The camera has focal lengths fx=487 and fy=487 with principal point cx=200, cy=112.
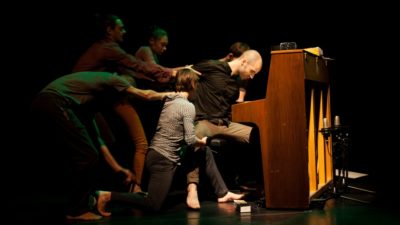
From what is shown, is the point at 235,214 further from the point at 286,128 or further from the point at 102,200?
the point at 102,200

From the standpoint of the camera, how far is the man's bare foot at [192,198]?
381 centimetres

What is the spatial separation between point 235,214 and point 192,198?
1.39 ft

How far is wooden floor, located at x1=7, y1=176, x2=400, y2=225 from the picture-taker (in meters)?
3.29

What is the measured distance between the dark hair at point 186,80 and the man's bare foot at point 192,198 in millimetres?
791

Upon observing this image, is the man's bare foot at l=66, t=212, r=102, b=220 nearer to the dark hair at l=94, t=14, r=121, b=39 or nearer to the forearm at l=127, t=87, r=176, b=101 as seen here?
the forearm at l=127, t=87, r=176, b=101

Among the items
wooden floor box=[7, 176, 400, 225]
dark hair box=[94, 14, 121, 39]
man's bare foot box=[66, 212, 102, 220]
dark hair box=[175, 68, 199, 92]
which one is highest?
dark hair box=[94, 14, 121, 39]

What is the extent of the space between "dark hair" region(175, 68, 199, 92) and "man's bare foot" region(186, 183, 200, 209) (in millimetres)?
791

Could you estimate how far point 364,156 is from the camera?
6.16 metres

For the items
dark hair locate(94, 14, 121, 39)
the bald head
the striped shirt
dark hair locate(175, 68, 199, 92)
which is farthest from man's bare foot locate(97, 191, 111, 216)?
the bald head

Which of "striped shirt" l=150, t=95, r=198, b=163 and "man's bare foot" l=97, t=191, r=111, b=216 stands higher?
"striped shirt" l=150, t=95, r=198, b=163

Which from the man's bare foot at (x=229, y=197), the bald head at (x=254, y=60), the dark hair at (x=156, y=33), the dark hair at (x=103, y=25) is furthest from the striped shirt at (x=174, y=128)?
the dark hair at (x=156, y=33)

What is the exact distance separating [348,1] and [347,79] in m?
0.97

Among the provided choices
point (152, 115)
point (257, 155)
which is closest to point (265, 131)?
point (257, 155)

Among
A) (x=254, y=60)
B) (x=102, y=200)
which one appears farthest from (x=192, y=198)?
(x=254, y=60)
